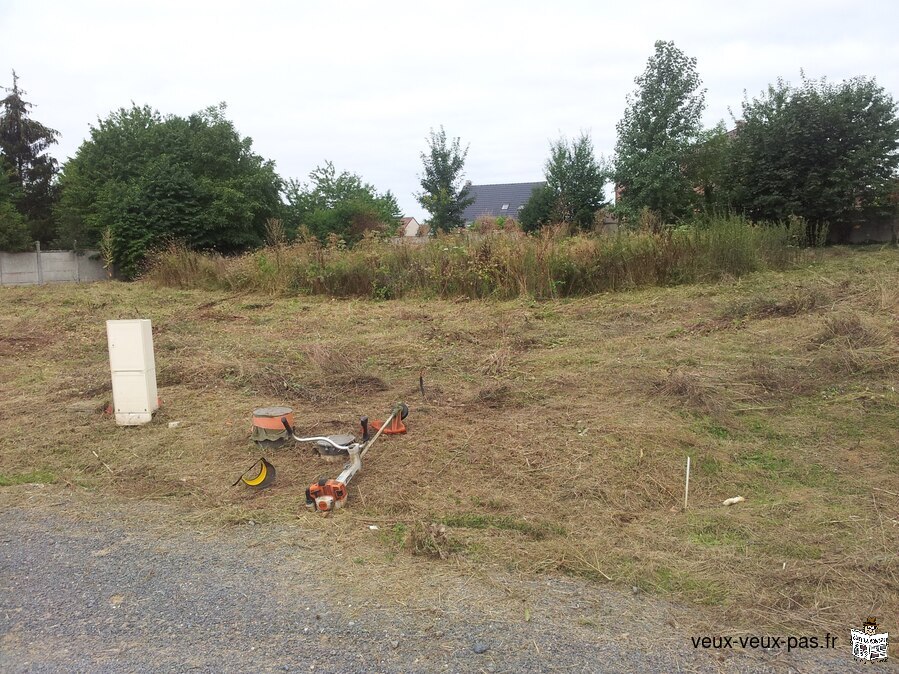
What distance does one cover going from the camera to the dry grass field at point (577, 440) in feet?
9.70

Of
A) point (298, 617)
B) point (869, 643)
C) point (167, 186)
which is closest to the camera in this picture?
point (869, 643)

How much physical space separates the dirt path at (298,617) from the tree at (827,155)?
1467 centimetres

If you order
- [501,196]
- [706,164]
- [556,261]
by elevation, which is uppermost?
[501,196]

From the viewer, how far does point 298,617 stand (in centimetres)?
251

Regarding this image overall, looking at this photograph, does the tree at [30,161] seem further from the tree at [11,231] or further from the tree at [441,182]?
the tree at [441,182]

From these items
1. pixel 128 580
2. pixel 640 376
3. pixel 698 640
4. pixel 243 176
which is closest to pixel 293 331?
pixel 640 376

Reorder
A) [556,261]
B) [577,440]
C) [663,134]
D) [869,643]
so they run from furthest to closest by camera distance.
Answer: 1. [663,134]
2. [556,261]
3. [577,440]
4. [869,643]

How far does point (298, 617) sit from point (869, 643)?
2102 mm

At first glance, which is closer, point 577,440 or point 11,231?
point 577,440

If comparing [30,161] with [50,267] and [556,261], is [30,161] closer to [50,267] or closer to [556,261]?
[50,267]

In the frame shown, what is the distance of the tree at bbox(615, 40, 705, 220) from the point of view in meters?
18.2

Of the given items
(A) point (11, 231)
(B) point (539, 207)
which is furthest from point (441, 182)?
(A) point (11, 231)

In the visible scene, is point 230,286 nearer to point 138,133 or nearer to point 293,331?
point 293,331

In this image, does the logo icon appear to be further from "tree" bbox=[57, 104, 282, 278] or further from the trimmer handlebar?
"tree" bbox=[57, 104, 282, 278]
